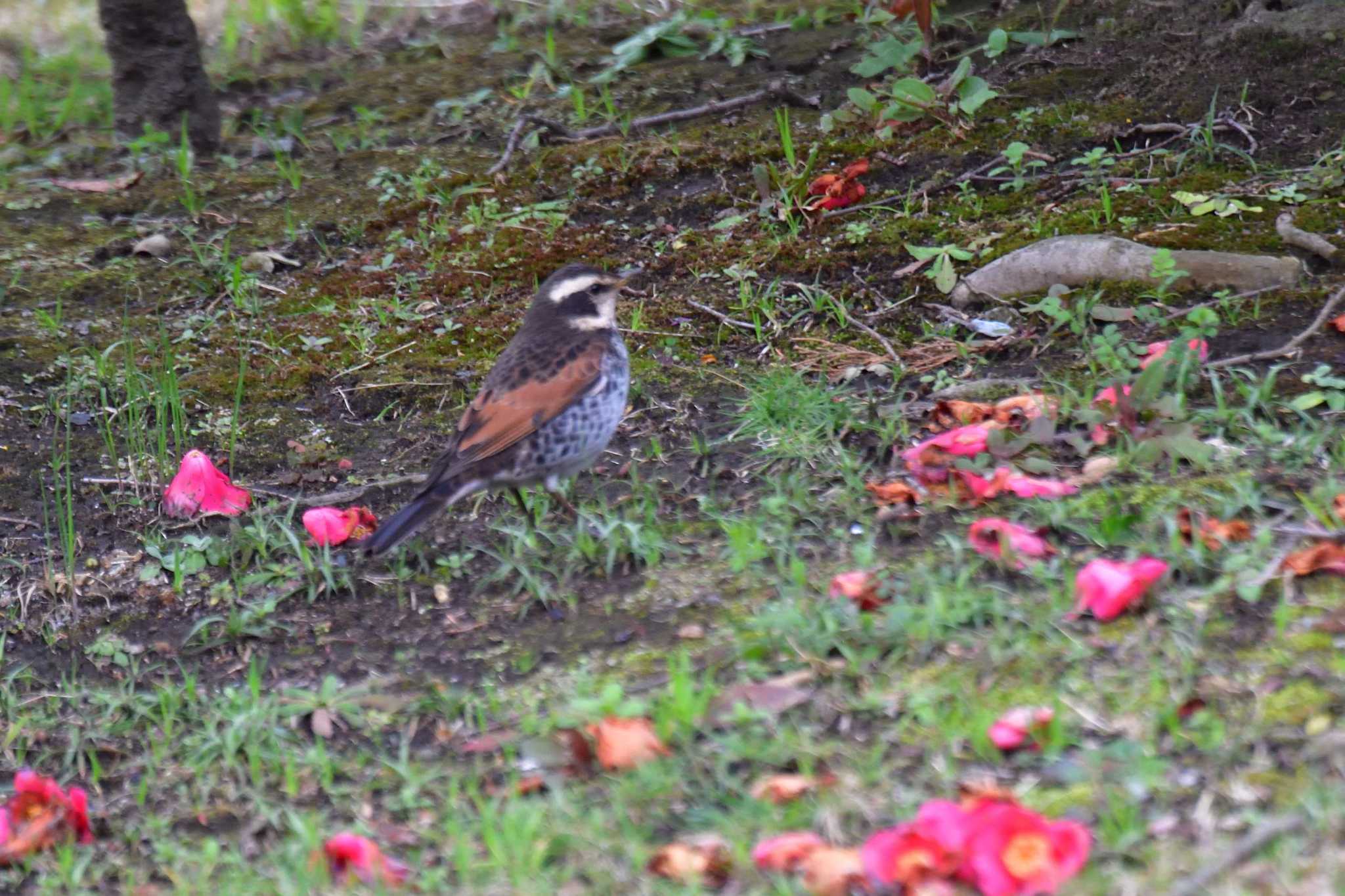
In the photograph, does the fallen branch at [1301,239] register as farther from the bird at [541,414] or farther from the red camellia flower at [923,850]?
the red camellia flower at [923,850]

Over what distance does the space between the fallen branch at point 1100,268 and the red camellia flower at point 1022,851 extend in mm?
3526

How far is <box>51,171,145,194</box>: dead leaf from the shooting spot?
820 centimetres

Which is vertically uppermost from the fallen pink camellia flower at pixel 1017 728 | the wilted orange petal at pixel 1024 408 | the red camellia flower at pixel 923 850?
the red camellia flower at pixel 923 850

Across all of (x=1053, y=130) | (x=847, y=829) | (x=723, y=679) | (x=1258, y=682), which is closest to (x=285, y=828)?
(x=723, y=679)

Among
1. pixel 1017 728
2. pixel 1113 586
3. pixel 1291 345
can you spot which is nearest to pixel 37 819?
pixel 1017 728

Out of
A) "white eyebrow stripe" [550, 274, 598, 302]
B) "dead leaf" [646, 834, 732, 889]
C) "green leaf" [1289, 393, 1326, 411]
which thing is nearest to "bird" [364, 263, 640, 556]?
"white eyebrow stripe" [550, 274, 598, 302]

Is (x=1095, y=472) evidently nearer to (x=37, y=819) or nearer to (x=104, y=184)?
(x=37, y=819)

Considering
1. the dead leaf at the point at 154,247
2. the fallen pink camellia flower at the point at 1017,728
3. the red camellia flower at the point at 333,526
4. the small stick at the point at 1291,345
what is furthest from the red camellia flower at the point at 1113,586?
the dead leaf at the point at 154,247

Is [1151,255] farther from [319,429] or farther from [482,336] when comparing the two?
[319,429]

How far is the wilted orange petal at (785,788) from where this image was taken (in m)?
3.30

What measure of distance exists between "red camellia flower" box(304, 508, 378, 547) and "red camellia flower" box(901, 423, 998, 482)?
1873 mm

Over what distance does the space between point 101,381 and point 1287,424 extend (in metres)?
4.61

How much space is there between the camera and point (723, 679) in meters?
3.95

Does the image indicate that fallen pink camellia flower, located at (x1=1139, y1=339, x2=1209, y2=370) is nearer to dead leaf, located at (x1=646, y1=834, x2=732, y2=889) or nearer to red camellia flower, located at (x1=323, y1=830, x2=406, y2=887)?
dead leaf, located at (x1=646, y1=834, x2=732, y2=889)
